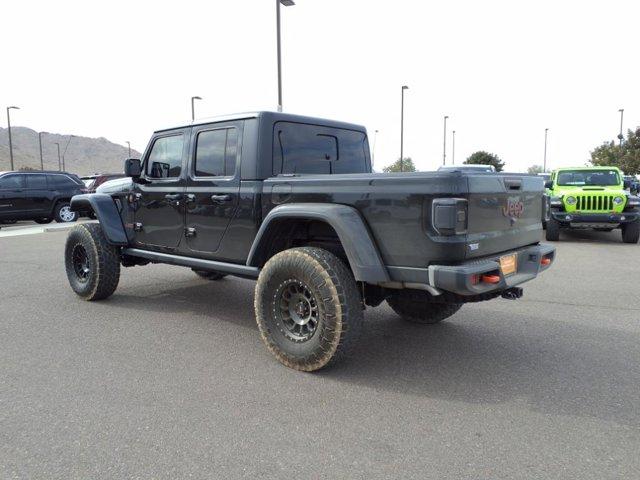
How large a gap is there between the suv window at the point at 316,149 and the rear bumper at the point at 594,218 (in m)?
7.74

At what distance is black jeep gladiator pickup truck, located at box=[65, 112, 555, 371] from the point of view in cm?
326

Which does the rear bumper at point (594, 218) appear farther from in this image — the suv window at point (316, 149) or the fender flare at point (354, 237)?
the fender flare at point (354, 237)

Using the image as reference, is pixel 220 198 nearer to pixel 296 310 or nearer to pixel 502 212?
Result: pixel 296 310

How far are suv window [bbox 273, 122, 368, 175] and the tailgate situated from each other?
1.74m

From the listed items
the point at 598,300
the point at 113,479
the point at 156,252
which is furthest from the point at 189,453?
the point at 598,300

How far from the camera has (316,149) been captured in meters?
4.72

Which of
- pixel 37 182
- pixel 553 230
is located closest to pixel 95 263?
pixel 553 230

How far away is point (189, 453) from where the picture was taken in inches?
104

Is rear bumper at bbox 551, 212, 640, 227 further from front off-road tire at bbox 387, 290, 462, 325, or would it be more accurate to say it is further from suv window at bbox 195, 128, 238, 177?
suv window at bbox 195, 128, 238, 177

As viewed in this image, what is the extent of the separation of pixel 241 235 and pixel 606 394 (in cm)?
295

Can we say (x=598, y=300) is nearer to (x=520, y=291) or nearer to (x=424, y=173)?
(x=520, y=291)

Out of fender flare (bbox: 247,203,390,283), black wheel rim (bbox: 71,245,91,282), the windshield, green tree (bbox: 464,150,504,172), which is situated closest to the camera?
fender flare (bbox: 247,203,390,283)

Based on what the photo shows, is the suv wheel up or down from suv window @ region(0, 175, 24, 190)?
down

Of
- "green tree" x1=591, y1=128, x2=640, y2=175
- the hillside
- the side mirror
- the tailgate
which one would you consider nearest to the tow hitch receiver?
the tailgate
